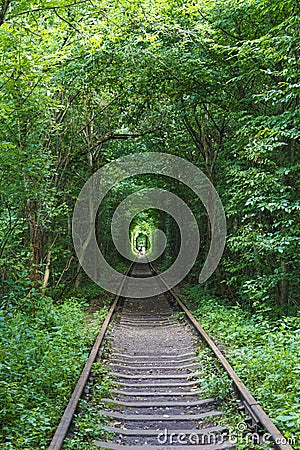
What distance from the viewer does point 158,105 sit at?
14.2 meters

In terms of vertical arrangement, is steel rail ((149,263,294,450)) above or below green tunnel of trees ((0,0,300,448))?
below

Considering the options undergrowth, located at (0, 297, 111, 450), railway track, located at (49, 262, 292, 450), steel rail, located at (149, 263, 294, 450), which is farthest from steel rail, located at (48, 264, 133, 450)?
steel rail, located at (149, 263, 294, 450)

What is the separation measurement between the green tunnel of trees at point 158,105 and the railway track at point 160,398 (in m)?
1.84

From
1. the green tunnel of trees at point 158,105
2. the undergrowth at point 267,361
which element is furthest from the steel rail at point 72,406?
the undergrowth at point 267,361

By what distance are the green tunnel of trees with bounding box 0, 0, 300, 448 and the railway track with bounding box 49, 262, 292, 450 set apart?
1838mm

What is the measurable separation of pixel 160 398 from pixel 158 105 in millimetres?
10374

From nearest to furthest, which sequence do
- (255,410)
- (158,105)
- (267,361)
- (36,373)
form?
(255,410) < (36,373) < (267,361) < (158,105)

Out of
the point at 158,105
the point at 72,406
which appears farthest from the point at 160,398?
the point at 158,105

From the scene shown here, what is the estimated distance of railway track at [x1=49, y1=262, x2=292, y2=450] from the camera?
170 inches

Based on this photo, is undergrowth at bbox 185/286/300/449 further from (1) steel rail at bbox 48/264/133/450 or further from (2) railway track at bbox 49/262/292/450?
(1) steel rail at bbox 48/264/133/450

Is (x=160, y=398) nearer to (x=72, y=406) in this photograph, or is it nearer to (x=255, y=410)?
(x=72, y=406)

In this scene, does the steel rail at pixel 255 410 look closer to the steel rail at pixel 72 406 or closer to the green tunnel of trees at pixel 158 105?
the steel rail at pixel 72 406

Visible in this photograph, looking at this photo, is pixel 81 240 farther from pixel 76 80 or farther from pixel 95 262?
pixel 76 80

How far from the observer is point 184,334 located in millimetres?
9508
